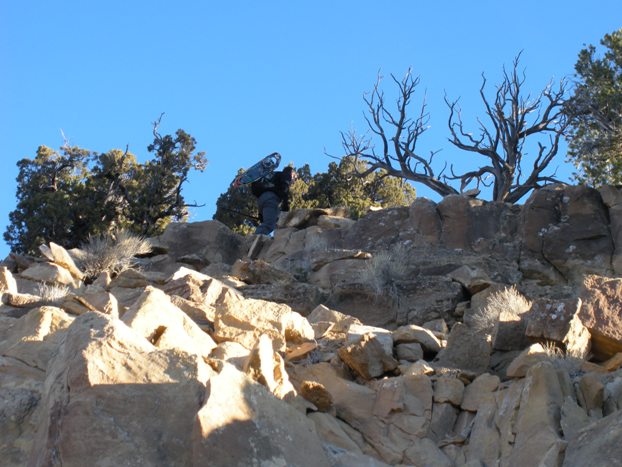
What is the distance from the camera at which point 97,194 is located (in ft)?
72.4

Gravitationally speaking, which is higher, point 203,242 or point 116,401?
point 203,242

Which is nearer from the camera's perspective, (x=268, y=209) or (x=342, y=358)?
(x=342, y=358)

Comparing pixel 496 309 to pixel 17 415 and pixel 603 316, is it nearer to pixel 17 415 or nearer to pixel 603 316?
pixel 603 316

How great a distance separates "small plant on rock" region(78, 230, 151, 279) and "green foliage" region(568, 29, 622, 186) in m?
8.72

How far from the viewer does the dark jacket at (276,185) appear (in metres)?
21.7

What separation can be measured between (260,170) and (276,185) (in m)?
0.56

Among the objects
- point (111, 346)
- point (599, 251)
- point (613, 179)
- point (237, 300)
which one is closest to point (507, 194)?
point (613, 179)

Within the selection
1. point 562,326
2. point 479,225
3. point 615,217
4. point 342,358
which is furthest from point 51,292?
point 615,217

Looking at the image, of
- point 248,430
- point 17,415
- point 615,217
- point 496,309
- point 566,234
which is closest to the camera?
point 248,430

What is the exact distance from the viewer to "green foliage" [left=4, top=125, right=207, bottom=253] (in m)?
21.2

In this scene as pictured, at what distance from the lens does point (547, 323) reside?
30.3 feet

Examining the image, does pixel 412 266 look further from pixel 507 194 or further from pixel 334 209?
pixel 507 194

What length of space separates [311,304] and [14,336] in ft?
17.1

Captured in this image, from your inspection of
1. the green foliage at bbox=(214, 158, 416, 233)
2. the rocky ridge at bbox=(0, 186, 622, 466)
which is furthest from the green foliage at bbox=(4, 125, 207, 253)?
the rocky ridge at bbox=(0, 186, 622, 466)
